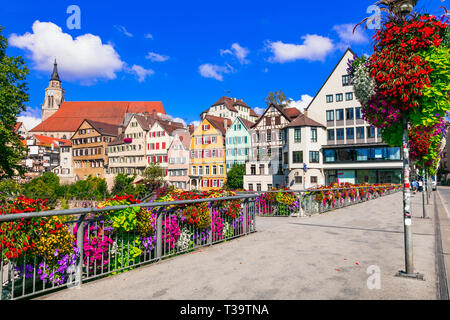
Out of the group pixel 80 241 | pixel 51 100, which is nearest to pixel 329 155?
pixel 80 241

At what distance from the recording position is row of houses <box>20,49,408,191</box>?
49594 mm

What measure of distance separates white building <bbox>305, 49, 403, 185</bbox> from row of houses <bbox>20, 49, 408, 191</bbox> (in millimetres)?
133

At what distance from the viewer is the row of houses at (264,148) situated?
49.6m

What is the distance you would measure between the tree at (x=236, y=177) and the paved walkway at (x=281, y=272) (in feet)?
152

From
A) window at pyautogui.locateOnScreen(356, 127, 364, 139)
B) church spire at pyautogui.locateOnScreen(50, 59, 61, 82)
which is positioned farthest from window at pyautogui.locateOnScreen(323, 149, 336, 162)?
church spire at pyautogui.locateOnScreen(50, 59, 61, 82)

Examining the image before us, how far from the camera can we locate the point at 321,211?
16344mm

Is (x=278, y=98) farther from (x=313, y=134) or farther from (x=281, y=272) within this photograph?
(x=281, y=272)

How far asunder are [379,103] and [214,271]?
4467 mm

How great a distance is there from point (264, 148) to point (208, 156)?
11.0m

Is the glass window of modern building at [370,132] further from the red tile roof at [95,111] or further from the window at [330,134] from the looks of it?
the red tile roof at [95,111]

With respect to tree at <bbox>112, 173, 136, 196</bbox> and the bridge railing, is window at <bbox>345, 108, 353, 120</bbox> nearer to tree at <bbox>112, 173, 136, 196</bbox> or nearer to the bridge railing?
the bridge railing

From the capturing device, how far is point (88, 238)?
5457mm
